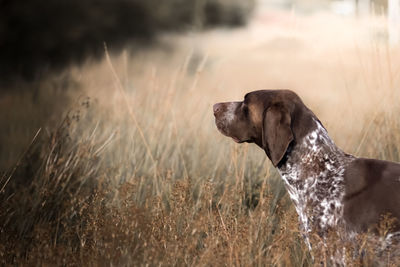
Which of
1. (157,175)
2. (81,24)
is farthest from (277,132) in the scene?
(81,24)

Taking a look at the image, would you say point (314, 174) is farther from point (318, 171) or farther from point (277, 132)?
point (277, 132)

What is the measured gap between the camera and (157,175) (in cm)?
525

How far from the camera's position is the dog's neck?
3537 mm

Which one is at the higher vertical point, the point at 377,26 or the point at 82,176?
the point at 377,26

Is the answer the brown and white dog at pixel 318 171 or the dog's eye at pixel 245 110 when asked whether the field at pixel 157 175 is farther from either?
the dog's eye at pixel 245 110

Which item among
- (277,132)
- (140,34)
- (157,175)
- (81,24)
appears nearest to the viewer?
(277,132)

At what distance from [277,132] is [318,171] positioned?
342 millimetres

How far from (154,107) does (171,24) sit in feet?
30.3

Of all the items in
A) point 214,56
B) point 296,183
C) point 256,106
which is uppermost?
point 256,106

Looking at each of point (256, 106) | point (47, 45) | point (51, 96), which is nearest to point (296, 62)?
point (47, 45)

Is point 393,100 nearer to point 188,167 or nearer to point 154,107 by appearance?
point 188,167

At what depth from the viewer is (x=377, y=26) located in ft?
19.6

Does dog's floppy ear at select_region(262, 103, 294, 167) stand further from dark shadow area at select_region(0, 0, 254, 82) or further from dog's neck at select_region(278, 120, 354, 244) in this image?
dark shadow area at select_region(0, 0, 254, 82)

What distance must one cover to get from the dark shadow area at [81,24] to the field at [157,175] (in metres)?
2.21
